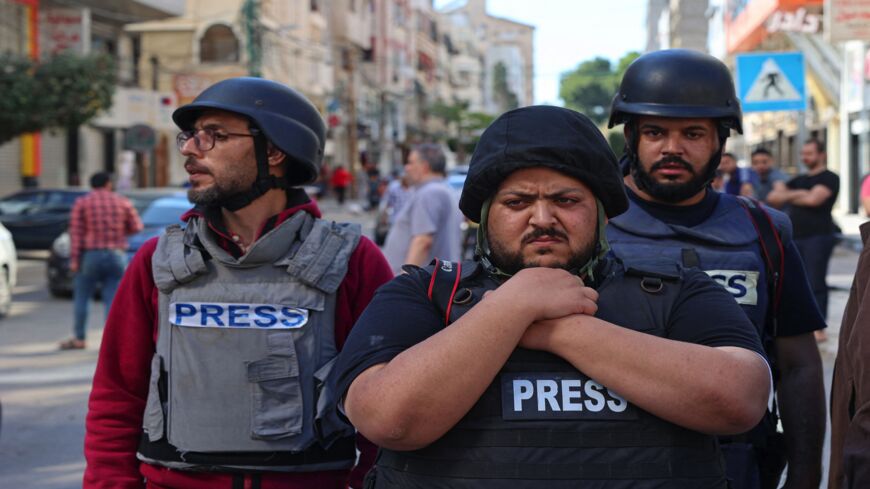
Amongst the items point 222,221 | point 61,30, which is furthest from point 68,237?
point 61,30

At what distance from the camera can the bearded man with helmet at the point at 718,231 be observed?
3316mm

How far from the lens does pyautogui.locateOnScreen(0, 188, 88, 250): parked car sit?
2122 cm

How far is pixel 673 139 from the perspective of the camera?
3488 millimetres

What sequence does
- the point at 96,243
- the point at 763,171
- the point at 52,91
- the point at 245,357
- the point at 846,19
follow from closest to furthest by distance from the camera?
the point at 245,357
the point at 96,243
the point at 763,171
the point at 846,19
the point at 52,91

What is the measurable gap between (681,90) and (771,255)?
0.53 m

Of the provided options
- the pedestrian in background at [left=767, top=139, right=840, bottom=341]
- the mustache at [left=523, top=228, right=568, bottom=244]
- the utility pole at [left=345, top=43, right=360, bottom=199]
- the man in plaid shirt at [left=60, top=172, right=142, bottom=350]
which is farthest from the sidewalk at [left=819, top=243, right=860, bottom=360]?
the utility pole at [left=345, top=43, right=360, bottom=199]

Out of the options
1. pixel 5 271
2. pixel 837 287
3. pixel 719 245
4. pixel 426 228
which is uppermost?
pixel 719 245

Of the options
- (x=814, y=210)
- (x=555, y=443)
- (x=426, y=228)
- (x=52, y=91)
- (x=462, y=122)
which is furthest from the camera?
(x=462, y=122)

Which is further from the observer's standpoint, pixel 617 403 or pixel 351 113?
pixel 351 113

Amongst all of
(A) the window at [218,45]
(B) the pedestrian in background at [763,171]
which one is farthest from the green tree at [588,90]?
(B) the pedestrian in background at [763,171]

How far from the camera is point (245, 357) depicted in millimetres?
3139

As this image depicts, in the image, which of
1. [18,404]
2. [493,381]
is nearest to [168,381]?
[493,381]

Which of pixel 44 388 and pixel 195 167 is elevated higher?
pixel 195 167

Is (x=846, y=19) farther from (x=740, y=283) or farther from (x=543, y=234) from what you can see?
(x=543, y=234)
